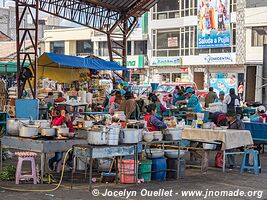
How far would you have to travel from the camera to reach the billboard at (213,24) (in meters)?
46.7

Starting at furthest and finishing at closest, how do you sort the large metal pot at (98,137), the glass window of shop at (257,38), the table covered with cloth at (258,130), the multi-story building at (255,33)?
the glass window of shop at (257,38) → the multi-story building at (255,33) → the table covered with cloth at (258,130) → the large metal pot at (98,137)

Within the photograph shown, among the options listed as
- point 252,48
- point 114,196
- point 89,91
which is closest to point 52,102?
point 89,91

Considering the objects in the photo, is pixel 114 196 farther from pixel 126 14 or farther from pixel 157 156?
pixel 126 14

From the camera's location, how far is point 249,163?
13.7 metres

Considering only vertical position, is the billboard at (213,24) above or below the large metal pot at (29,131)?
above

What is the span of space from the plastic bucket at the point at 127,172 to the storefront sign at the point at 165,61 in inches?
1518

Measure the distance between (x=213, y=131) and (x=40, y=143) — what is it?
168 inches

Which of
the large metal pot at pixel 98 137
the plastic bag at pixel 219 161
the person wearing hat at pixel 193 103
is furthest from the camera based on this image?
the person wearing hat at pixel 193 103

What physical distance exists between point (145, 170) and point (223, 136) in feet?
7.60

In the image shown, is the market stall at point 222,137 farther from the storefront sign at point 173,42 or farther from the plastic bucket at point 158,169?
the storefront sign at point 173,42

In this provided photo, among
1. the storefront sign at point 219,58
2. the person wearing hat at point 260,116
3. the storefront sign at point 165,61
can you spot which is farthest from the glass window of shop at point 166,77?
the person wearing hat at point 260,116

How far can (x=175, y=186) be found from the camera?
11.3 meters

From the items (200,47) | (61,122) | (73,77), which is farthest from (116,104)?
(200,47)

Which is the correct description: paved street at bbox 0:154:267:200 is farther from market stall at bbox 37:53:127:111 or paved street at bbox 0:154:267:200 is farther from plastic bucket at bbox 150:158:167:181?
market stall at bbox 37:53:127:111
